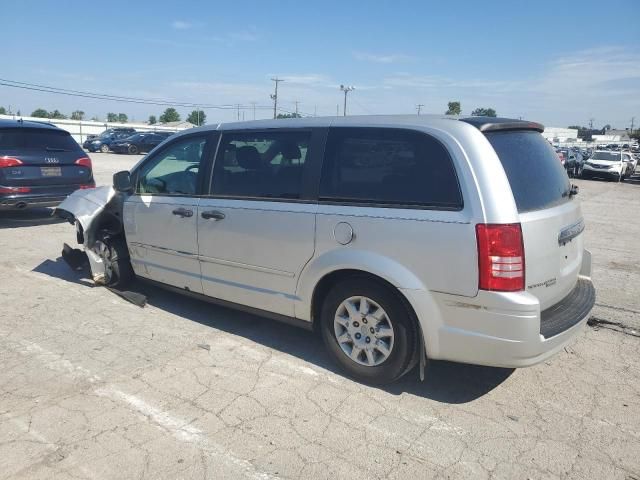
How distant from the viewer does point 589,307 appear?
11.7ft

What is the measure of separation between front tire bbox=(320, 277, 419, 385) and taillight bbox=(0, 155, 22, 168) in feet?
23.0

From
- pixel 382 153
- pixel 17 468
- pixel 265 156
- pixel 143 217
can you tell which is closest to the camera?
pixel 17 468

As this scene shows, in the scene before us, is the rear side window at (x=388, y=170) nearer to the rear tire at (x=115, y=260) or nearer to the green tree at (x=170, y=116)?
the rear tire at (x=115, y=260)

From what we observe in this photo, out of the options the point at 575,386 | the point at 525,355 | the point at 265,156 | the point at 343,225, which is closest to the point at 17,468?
the point at 343,225

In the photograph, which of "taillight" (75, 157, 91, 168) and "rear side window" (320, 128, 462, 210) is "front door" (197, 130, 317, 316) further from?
"taillight" (75, 157, 91, 168)

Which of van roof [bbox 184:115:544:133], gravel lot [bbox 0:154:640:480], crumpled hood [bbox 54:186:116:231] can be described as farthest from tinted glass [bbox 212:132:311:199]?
crumpled hood [bbox 54:186:116:231]

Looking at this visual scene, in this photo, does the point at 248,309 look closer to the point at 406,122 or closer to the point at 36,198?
the point at 406,122

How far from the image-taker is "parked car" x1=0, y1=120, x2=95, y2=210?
27.4 feet

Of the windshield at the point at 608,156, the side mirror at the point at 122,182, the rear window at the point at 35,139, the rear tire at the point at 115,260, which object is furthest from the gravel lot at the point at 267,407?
the windshield at the point at 608,156

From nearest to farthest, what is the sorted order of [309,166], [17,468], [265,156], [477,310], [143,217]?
[17,468], [477,310], [309,166], [265,156], [143,217]

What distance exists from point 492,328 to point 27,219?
946 centimetres

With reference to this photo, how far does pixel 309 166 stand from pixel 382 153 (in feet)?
1.91

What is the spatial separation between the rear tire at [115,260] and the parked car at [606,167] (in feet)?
95.8

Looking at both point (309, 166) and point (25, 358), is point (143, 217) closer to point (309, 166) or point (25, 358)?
point (25, 358)
